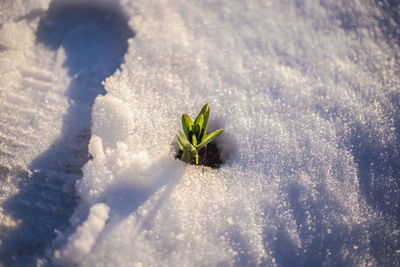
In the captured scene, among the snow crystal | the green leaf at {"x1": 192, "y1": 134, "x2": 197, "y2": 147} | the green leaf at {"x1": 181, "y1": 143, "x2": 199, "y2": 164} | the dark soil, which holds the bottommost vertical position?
the snow crystal

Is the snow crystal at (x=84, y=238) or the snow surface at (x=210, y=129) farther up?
the snow surface at (x=210, y=129)

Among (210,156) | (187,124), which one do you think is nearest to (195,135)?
(187,124)

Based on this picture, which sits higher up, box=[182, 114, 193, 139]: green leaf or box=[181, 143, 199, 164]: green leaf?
box=[182, 114, 193, 139]: green leaf

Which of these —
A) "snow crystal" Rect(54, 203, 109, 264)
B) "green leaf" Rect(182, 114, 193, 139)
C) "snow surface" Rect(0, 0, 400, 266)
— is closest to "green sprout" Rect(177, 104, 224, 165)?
"green leaf" Rect(182, 114, 193, 139)

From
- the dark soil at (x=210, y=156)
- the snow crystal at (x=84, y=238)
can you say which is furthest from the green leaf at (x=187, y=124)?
the snow crystal at (x=84, y=238)

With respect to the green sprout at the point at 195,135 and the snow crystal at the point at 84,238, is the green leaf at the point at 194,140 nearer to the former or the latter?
the green sprout at the point at 195,135

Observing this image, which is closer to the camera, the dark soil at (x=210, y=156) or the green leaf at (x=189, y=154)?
the green leaf at (x=189, y=154)

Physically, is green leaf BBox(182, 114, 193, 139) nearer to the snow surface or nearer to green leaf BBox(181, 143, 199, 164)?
green leaf BBox(181, 143, 199, 164)
